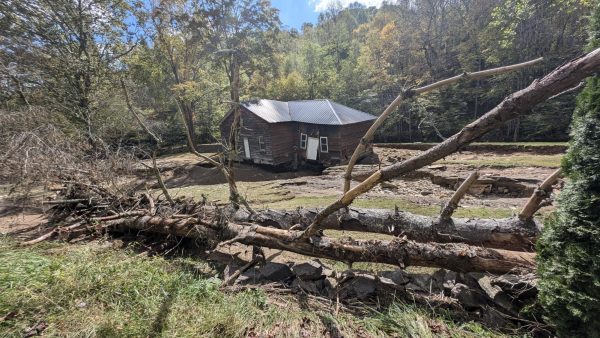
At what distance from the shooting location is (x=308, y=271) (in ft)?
12.0

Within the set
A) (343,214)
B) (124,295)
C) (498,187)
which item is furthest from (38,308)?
(498,187)

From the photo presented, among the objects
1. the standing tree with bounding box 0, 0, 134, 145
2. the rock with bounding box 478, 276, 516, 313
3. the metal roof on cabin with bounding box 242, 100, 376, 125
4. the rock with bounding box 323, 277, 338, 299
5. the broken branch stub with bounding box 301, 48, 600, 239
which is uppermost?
the standing tree with bounding box 0, 0, 134, 145

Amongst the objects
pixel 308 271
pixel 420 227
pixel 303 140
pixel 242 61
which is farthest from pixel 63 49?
pixel 420 227

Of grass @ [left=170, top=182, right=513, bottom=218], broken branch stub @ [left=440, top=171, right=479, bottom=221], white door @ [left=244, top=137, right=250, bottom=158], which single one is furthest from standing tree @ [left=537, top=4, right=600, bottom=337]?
white door @ [left=244, top=137, right=250, bottom=158]

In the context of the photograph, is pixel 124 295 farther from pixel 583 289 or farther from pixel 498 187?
pixel 498 187

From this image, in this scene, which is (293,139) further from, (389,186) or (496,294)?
(496,294)

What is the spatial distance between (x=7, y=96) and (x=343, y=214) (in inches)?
525

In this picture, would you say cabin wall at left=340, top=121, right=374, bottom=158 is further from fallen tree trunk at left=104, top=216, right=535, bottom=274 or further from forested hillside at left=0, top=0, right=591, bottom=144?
fallen tree trunk at left=104, top=216, right=535, bottom=274

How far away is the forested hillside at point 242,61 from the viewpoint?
1128 cm

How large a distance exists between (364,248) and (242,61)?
20.8 meters

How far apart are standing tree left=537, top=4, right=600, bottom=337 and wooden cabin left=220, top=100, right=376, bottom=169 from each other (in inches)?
572

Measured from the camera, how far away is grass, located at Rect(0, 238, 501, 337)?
93.9 inches

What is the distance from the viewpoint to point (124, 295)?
112 inches

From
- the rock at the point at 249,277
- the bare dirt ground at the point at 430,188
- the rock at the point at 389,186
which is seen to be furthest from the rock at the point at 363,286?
the rock at the point at 389,186
